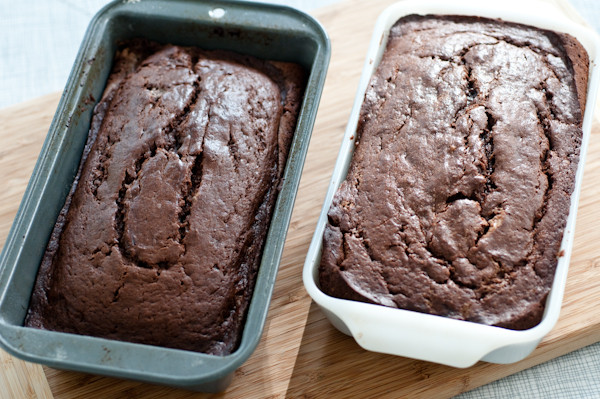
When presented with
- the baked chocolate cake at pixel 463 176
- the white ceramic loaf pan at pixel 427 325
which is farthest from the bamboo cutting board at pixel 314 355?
the baked chocolate cake at pixel 463 176

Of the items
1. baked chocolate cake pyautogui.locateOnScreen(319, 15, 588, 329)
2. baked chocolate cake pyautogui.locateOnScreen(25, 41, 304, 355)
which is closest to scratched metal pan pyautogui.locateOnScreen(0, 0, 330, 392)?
baked chocolate cake pyautogui.locateOnScreen(25, 41, 304, 355)

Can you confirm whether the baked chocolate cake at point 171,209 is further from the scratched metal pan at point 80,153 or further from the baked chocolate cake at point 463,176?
the baked chocolate cake at point 463,176

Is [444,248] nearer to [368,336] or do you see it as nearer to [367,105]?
[368,336]

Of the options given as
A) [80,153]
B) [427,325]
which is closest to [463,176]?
[427,325]

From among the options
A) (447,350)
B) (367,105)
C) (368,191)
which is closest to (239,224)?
(368,191)

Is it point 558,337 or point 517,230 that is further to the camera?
point 558,337

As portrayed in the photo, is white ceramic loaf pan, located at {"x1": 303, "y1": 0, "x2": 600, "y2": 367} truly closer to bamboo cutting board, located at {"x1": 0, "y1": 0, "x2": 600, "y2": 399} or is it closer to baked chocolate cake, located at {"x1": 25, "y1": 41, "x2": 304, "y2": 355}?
bamboo cutting board, located at {"x1": 0, "y1": 0, "x2": 600, "y2": 399}

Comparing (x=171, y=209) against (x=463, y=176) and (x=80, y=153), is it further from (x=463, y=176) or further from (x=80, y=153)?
(x=463, y=176)
